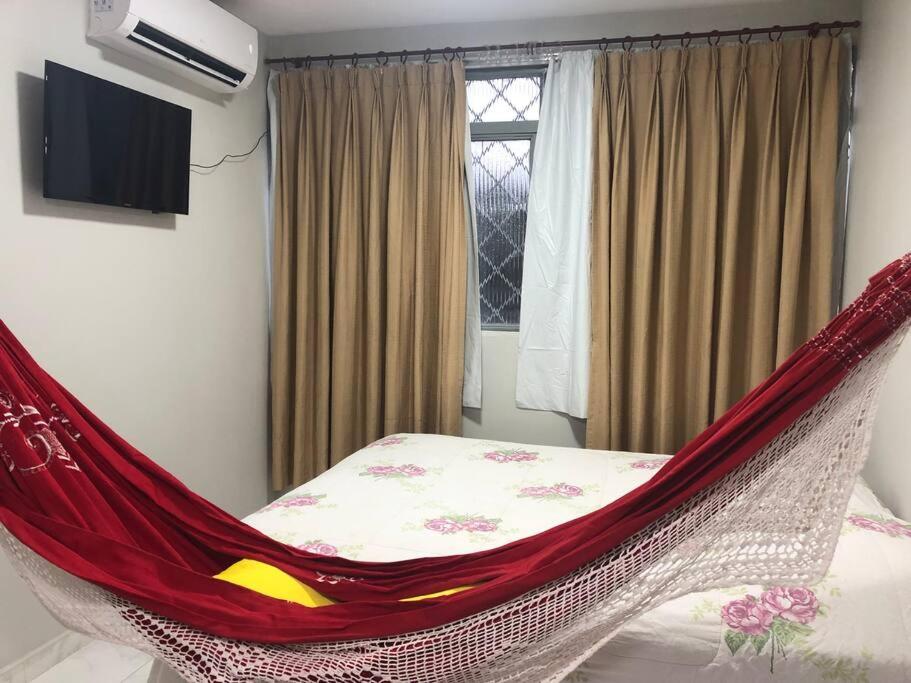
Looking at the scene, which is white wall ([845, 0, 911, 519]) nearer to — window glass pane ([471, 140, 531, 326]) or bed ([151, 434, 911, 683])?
bed ([151, 434, 911, 683])

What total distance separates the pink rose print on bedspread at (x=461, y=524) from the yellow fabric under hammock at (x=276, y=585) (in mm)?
469

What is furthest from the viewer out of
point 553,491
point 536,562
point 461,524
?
point 553,491

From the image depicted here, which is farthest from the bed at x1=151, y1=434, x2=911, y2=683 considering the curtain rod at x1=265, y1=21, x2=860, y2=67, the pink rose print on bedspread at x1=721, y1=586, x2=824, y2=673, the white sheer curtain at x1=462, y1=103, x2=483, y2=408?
the curtain rod at x1=265, y1=21, x2=860, y2=67

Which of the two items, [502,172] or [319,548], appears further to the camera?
[502,172]

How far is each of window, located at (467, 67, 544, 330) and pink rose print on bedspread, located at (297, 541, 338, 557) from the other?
189 centimetres

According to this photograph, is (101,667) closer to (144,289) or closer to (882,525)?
(144,289)

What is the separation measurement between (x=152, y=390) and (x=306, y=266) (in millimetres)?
985

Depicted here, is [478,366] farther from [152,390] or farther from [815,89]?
[815,89]

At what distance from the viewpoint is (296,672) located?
1175 millimetres

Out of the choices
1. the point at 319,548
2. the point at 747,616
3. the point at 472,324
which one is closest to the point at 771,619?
the point at 747,616

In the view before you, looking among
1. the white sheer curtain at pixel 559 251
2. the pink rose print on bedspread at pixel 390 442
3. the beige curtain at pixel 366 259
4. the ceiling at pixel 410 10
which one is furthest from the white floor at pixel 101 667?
the ceiling at pixel 410 10

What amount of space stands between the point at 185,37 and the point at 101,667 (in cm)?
223

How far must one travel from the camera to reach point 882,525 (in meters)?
1.68

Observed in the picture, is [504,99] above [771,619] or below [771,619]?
above
